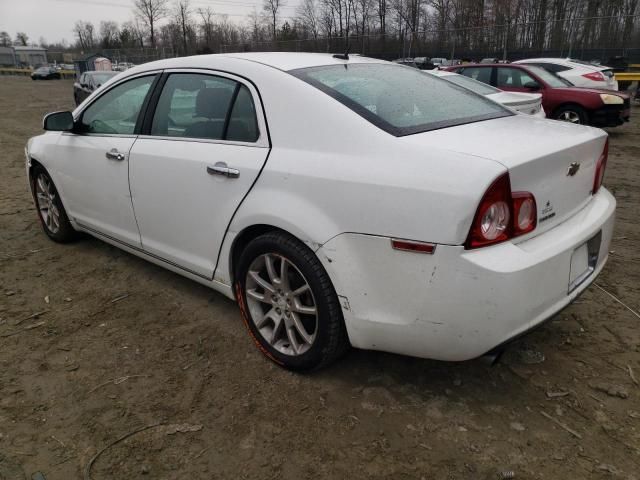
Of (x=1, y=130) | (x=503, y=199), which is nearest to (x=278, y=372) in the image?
(x=503, y=199)

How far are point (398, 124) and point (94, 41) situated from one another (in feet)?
323

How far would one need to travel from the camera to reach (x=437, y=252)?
1934mm

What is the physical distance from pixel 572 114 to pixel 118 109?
9043mm

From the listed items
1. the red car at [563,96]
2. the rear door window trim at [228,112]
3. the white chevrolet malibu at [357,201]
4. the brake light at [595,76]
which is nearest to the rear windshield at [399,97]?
the white chevrolet malibu at [357,201]

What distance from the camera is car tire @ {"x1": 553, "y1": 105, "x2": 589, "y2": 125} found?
9727mm

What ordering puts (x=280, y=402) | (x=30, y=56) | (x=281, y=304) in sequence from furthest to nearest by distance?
1. (x=30, y=56)
2. (x=281, y=304)
3. (x=280, y=402)

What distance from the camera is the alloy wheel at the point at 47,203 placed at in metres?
4.33

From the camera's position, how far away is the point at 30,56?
78.5m

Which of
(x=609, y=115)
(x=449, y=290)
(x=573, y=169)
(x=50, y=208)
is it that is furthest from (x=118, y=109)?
(x=609, y=115)

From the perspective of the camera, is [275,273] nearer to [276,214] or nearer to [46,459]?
[276,214]

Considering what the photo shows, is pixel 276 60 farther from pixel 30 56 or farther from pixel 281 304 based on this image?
pixel 30 56

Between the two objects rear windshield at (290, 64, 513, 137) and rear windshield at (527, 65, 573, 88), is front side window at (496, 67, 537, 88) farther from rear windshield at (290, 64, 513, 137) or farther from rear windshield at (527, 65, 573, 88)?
rear windshield at (290, 64, 513, 137)

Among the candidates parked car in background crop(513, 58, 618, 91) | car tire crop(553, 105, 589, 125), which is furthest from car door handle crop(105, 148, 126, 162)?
parked car in background crop(513, 58, 618, 91)

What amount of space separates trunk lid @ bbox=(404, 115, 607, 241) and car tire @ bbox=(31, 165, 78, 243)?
336 centimetres
